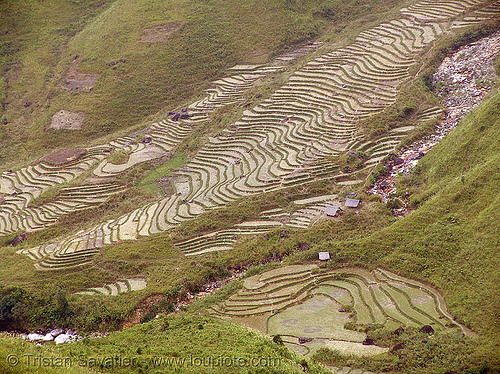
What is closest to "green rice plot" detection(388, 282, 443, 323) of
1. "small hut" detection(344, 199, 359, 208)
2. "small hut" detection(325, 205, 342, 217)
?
"small hut" detection(325, 205, 342, 217)

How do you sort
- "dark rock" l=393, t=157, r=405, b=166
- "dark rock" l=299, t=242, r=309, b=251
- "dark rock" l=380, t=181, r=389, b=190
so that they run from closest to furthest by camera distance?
"dark rock" l=299, t=242, r=309, b=251
"dark rock" l=380, t=181, r=389, b=190
"dark rock" l=393, t=157, r=405, b=166

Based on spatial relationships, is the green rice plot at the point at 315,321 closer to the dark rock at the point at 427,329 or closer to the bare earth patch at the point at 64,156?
the dark rock at the point at 427,329

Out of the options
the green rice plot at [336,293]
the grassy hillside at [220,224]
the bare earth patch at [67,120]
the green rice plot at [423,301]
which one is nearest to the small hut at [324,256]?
the grassy hillside at [220,224]

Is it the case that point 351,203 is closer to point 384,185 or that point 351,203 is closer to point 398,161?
point 384,185

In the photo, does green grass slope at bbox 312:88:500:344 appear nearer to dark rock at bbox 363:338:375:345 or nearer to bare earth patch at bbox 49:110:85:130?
dark rock at bbox 363:338:375:345

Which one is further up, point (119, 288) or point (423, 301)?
point (423, 301)

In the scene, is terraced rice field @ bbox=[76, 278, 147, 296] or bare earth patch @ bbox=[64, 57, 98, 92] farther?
bare earth patch @ bbox=[64, 57, 98, 92]

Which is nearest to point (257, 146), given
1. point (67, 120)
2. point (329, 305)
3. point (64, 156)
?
point (329, 305)
